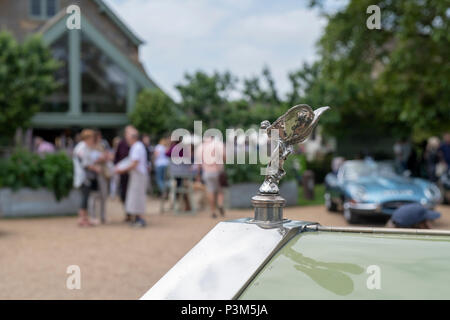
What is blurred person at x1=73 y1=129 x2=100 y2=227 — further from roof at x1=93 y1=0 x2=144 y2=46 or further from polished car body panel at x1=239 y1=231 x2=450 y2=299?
roof at x1=93 y1=0 x2=144 y2=46

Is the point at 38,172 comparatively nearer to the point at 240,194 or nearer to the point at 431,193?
the point at 240,194

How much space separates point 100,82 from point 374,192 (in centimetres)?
1708

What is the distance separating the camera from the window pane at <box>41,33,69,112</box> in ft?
80.2

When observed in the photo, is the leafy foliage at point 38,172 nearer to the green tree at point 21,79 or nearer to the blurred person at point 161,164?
the blurred person at point 161,164

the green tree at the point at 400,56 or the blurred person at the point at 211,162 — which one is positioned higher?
the green tree at the point at 400,56

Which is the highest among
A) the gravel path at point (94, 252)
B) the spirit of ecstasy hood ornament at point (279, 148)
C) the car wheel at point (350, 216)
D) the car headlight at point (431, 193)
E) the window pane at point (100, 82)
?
the window pane at point (100, 82)

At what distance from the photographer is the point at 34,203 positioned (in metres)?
12.3

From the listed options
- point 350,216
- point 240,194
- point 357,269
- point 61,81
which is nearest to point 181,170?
point 240,194

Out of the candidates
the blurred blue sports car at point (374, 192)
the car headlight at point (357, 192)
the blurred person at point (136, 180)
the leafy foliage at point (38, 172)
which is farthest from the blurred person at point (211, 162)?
the leafy foliage at point (38, 172)

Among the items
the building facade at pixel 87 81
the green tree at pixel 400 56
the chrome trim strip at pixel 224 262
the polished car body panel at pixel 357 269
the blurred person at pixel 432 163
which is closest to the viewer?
the polished car body panel at pixel 357 269

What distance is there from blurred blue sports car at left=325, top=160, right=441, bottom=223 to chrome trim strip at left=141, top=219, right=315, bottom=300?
29.0 feet

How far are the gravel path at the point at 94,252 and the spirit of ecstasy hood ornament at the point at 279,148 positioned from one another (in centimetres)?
389

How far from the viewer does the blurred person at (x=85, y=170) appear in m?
10.8
